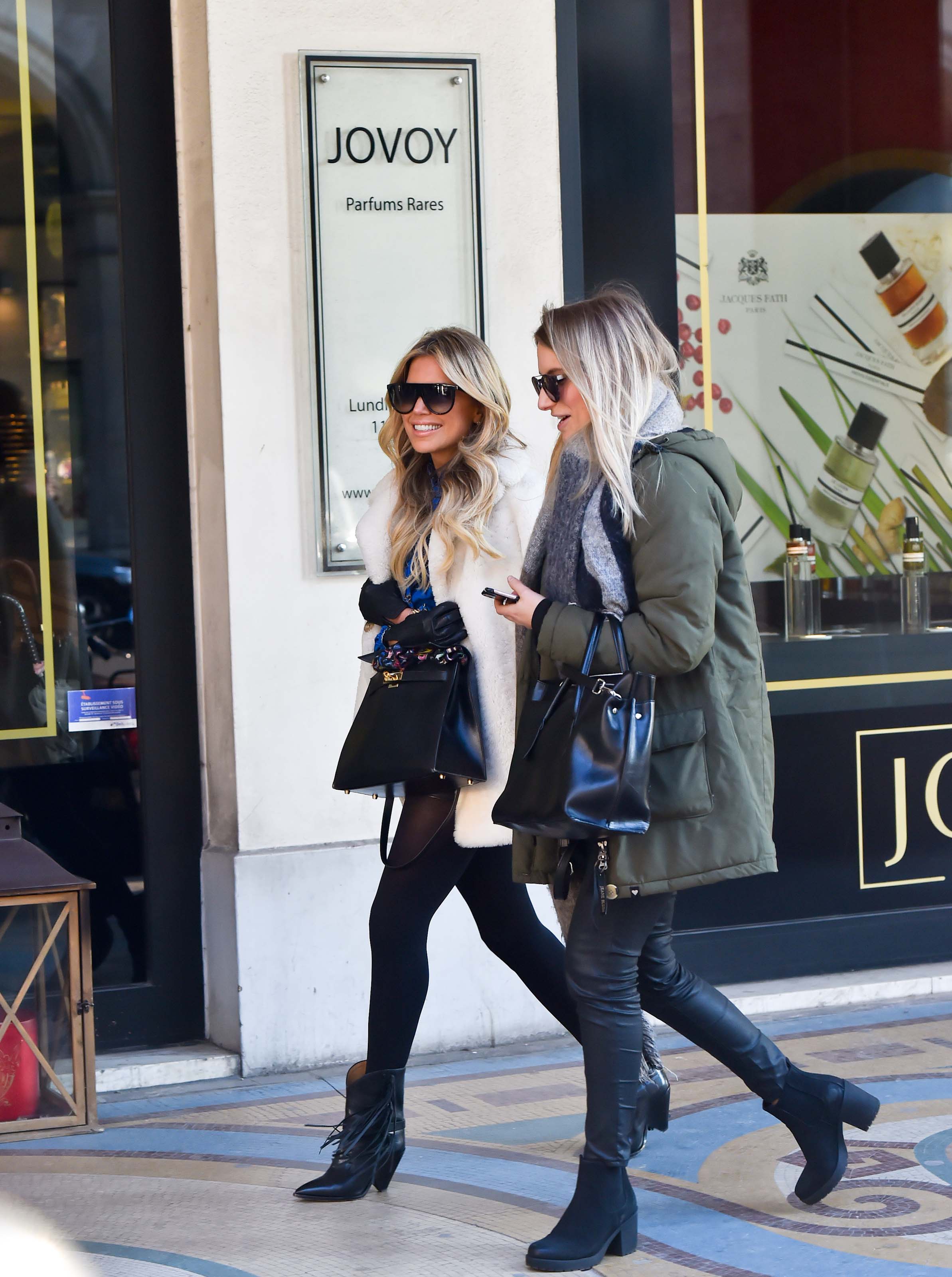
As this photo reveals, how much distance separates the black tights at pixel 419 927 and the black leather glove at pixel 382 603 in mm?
385

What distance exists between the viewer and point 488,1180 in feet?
11.3

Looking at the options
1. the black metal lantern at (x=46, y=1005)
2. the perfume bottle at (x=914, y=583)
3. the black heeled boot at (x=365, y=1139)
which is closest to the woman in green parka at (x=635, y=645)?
the black heeled boot at (x=365, y=1139)

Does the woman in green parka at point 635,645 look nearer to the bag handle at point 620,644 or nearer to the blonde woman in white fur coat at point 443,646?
the bag handle at point 620,644

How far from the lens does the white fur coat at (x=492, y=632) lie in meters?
3.30

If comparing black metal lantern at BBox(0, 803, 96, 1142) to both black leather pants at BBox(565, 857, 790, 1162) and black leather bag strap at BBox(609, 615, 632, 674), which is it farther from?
black leather bag strap at BBox(609, 615, 632, 674)

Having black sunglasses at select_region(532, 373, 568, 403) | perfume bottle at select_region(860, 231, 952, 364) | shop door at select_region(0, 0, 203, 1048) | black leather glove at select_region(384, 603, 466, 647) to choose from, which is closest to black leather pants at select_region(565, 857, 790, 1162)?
black leather glove at select_region(384, 603, 466, 647)

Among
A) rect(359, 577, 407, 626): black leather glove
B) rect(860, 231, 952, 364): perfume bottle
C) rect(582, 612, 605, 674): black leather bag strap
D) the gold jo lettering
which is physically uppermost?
rect(860, 231, 952, 364): perfume bottle

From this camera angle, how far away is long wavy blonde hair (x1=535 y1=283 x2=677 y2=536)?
115 inches

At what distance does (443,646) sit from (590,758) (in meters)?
0.62

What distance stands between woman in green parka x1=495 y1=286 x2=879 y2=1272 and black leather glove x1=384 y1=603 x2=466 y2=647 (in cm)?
28

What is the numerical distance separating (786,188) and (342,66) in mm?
1579

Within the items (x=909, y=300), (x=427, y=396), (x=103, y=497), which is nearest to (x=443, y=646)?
(x=427, y=396)

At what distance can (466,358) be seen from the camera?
338 centimetres

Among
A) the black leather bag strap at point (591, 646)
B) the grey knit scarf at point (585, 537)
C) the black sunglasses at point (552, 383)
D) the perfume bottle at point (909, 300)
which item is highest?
the perfume bottle at point (909, 300)
